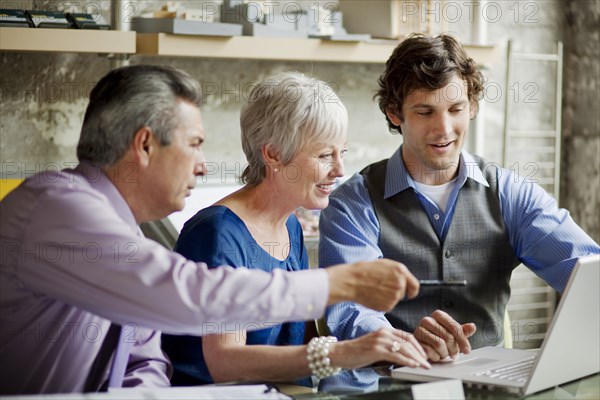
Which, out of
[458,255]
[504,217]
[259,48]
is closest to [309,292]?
[458,255]

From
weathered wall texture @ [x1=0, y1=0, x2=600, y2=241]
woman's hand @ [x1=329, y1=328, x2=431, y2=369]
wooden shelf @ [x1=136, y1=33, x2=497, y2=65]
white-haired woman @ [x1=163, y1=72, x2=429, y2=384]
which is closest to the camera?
woman's hand @ [x1=329, y1=328, x2=431, y2=369]

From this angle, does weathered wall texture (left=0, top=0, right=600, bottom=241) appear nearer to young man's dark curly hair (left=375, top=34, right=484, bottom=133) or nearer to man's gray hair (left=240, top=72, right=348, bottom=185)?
young man's dark curly hair (left=375, top=34, right=484, bottom=133)

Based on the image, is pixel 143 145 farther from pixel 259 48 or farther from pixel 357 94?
pixel 357 94

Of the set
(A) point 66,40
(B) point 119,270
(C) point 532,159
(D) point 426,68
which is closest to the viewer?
(B) point 119,270

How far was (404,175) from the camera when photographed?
2502 millimetres

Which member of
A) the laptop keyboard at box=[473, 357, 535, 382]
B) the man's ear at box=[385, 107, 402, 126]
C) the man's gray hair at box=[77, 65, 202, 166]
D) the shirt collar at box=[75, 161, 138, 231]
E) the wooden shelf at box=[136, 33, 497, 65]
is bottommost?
the laptop keyboard at box=[473, 357, 535, 382]

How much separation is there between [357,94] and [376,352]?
252 centimetres

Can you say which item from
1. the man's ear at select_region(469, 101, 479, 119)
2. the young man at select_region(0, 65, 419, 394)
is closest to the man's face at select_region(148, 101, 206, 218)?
the young man at select_region(0, 65, 419, 394)

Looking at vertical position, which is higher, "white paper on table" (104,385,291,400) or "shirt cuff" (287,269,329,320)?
"shirt cuff" (287,269,329,320)

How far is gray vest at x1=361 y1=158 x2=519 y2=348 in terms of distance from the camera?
8.04ft

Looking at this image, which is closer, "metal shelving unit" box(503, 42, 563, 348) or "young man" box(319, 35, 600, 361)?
"young man" box(319, 35, 600, 361)

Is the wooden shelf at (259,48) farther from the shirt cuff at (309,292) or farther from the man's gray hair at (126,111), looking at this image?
the shirt cuff at (309,292)

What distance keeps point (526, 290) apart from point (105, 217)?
138 inches

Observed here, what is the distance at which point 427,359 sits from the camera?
73.1 inches
